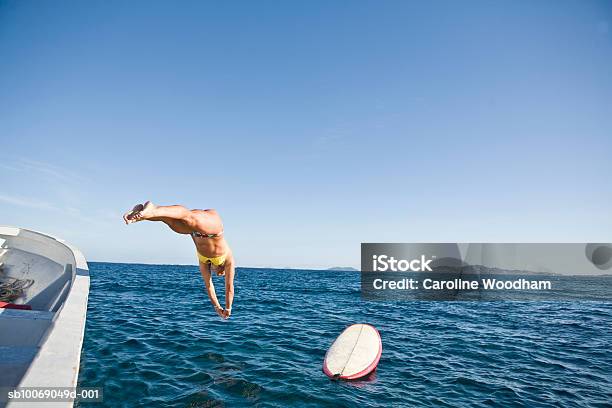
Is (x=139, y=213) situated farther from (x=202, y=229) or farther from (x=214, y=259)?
(x=214, y=259)

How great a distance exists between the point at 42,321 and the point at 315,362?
7972 mm

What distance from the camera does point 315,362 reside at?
10688 mm

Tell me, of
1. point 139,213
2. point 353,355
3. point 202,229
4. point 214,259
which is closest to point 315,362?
point 353,355

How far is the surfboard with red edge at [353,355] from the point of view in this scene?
953cm

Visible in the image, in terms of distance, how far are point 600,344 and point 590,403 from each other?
9.44m

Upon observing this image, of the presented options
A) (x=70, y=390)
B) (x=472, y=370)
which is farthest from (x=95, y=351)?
(x=472, y=370)

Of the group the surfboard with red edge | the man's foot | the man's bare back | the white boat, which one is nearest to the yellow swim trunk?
the man's bare back

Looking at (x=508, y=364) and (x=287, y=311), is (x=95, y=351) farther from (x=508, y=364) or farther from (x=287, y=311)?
(x=508, y=364)

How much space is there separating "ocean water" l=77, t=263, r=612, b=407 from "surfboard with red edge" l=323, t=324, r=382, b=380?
0.92 feet

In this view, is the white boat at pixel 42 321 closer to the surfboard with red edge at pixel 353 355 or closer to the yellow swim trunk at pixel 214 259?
the yellow swim trunk at pixel 214 259

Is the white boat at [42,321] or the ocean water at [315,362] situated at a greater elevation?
the white boat at [42,321]

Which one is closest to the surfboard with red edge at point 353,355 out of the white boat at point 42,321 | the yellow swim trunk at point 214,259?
the yellow swim trunk at point 214,259

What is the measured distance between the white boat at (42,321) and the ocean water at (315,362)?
2.70 meters

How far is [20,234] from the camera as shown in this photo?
43.2 ft
